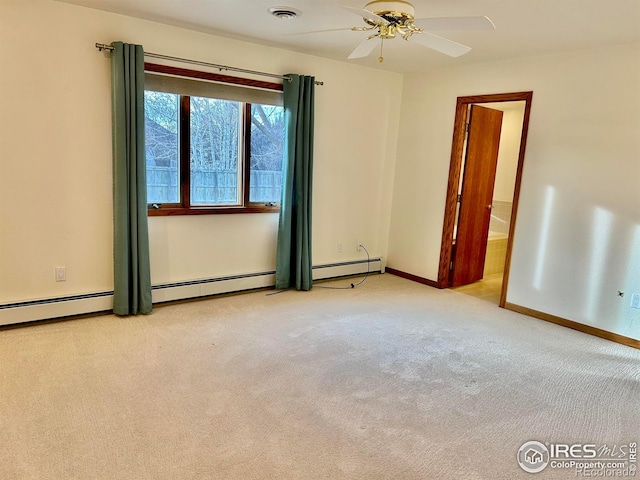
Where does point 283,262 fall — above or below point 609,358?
above

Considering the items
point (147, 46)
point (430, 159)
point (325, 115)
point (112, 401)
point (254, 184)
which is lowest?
point (112, 401)

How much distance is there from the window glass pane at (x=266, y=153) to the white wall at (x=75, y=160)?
242mm

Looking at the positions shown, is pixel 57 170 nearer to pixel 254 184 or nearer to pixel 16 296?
pixel 16 296

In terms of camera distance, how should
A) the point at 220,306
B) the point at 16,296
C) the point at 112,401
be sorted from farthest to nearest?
the point at 220,306
the point at 16,296
the point at 112,401

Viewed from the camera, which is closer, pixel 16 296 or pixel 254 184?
pixel 16 296

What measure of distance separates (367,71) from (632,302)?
3.36m

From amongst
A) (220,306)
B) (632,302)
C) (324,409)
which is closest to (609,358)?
(632,302)

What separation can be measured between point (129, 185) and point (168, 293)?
1.04 m

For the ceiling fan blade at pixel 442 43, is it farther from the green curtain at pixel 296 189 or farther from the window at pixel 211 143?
the window at pixel 211 143

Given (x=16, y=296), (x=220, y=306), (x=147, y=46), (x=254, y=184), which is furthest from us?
(x=254, y=184)

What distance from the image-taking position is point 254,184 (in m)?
4.32

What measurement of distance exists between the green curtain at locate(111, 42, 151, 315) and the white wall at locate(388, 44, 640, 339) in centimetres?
313

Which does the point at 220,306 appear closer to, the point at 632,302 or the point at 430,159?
the point at 430,159

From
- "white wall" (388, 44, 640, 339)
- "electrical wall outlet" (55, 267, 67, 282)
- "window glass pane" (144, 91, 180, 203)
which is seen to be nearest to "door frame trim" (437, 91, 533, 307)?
"white wall" (388, 44, 640, 339)
